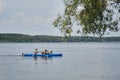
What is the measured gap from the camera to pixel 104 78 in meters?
49.4

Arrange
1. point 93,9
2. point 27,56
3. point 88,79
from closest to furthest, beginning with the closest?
1. point 93,9
2. point 88,79
3. point 27,56

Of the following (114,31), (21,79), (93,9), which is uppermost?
(93,9)

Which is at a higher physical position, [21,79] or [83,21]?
[83,21]

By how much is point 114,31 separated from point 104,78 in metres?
32.8

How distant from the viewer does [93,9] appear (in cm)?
1695

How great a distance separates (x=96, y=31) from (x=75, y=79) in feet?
102

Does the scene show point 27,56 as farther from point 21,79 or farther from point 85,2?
point 85,2

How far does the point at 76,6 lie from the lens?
1755cm

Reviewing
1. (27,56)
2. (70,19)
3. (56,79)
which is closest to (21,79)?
(56,79)

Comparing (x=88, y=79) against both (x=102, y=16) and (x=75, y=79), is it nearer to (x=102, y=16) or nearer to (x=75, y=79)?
(x=75, y=79)

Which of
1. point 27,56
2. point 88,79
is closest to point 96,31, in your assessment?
point 88,79

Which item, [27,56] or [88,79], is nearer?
[88,79]

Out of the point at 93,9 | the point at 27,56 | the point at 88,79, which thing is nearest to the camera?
the point at 93,9

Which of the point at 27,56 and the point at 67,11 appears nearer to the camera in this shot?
the point at 67,11
